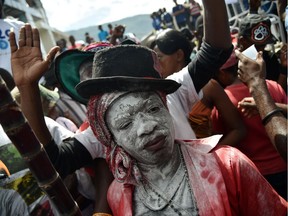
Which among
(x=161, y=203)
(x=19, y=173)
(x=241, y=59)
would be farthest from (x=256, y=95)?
(x=19, y=173)

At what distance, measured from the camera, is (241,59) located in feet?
6.06

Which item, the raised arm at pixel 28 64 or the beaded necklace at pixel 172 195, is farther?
the raised arm at pixel 28 64

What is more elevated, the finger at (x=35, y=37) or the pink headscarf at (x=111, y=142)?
the finger at (x=35, y=37)

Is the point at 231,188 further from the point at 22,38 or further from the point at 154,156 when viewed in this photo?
the point at 22,38

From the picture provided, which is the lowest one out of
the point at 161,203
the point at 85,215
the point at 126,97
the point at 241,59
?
the point at 85,215

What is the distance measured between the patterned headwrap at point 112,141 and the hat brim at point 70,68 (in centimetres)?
37

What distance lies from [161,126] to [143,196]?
0.32 m

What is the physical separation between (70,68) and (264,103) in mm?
1012

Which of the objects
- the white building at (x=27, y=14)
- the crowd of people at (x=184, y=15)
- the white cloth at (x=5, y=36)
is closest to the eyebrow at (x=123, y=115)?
the white cloth at (x=5, y=36)

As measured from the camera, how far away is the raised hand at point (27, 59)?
5.34 feet

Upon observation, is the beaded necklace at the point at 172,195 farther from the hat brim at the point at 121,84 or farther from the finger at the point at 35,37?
the finger at the point at 35,37

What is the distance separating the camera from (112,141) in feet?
4.75

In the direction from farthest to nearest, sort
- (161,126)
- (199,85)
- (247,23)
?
(247,23) → (199,85) → (161,126)

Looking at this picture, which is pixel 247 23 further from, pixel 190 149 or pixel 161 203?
pixel 161 203
